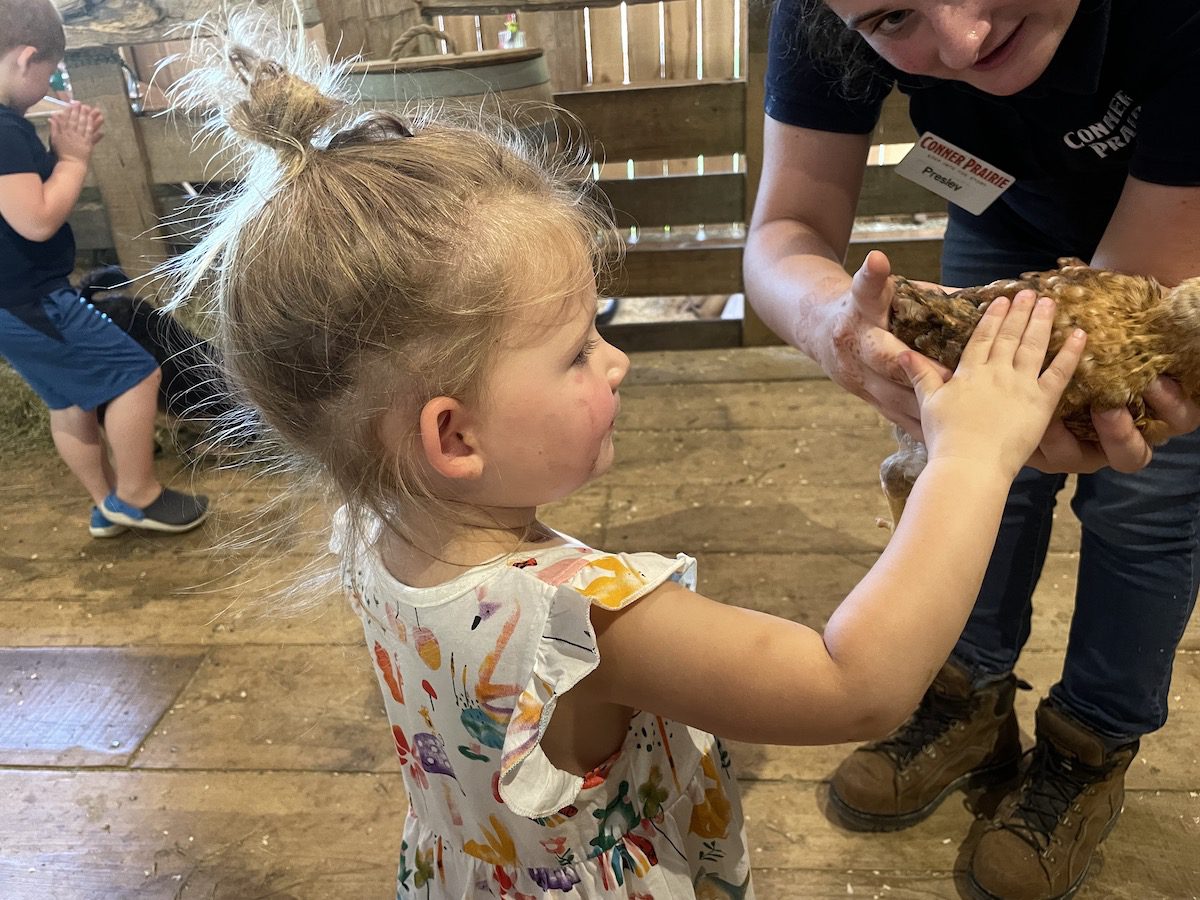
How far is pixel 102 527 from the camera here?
2059mm

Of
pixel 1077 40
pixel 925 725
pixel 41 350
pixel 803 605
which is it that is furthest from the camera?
pixel 41 350

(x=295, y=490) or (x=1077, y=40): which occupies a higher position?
(x=1077, y=40)

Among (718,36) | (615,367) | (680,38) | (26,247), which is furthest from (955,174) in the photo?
(680,38)

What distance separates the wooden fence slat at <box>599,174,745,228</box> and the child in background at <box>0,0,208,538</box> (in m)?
1.36

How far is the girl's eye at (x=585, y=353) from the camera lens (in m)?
0.72

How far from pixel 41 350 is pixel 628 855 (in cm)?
174

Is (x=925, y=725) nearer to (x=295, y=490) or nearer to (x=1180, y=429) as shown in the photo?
(x=1180, y=429)

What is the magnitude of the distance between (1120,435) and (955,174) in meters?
0.43

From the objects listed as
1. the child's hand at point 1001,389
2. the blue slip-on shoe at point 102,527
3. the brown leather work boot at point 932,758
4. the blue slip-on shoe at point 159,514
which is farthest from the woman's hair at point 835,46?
the blue slip-on shoe at point 102,527

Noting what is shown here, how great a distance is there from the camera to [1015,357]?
742 millimetres

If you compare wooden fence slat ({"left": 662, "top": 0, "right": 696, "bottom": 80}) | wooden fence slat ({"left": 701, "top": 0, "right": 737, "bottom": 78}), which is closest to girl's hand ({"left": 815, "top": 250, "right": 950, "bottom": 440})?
wooden fence slat ({"left": 701, "top": 0, "right": 737, "bottom": 78})

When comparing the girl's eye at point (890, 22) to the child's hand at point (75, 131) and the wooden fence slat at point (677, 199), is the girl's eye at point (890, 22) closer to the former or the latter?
the child's hand at point (75, 131)

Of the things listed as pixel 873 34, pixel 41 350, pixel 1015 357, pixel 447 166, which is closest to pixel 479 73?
pixel 41 350

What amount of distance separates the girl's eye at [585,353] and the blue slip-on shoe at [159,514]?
1.64 m
